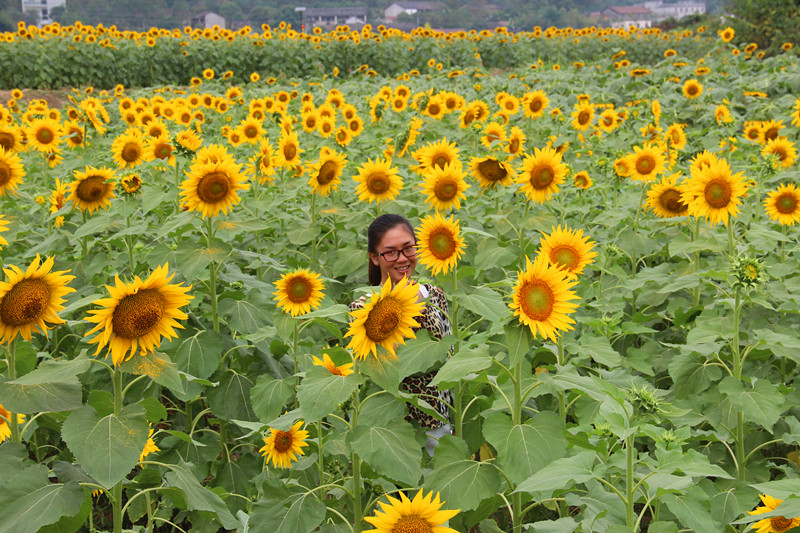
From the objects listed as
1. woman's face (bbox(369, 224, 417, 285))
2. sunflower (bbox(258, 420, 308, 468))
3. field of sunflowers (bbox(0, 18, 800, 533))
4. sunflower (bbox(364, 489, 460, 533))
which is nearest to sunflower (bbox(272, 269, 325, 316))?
field of sunflowers (bbox(0, 18, 800, 533))

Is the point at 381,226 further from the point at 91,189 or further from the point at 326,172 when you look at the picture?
the point at 91,189

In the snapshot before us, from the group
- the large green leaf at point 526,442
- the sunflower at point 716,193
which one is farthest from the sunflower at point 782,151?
the large green leaf at point 526,442

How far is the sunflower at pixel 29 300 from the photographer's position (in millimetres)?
2184

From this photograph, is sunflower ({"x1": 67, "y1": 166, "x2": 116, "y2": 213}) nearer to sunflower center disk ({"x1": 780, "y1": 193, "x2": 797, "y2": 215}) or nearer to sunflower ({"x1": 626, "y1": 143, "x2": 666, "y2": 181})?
sunflower ({"x1": 626, "y1": 143, "x2": 666, "y2": 181})

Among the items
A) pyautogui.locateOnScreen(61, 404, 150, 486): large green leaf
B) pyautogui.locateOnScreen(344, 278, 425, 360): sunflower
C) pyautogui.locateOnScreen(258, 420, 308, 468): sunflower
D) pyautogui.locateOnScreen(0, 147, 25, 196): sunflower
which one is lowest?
pyautogui.locateOnScreen(258, 420, 308, 468): sunflower

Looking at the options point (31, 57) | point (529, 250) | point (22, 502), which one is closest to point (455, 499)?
point (22, 502)

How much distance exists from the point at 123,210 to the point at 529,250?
2.45 meters

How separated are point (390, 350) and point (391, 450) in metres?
0.31

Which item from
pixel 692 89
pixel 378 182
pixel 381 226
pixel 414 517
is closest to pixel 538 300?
pixel 414 517

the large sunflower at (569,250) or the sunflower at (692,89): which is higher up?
the sunflower at (692,89)

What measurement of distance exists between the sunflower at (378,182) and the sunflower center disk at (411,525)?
304cm

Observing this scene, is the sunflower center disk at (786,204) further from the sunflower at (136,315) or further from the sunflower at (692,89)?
the sunflower at (692,89)

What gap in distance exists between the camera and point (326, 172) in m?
5.01

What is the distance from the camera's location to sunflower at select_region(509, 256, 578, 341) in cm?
222
